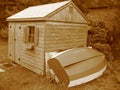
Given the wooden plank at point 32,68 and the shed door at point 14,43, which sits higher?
the shed door at point 14,43

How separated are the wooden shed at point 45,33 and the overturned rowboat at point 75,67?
87 centimetres

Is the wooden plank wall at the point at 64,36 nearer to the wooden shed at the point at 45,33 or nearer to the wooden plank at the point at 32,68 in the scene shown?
the wooden shed at the point at 45,33

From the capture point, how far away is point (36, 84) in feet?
20.8

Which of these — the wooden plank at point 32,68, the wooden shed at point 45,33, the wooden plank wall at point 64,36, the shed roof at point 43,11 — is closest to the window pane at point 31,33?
the wooden shed at point 45,33

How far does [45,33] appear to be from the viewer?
271 inches

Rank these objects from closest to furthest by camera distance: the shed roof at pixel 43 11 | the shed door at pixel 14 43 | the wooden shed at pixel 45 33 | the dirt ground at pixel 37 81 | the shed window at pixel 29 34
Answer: the dirt ground at pixel 37 81
the wooden shed at pixel 45 33
the shed roof at pixel 43 11
the shed window at pixel 29 34
the shed door at pixel 14 43

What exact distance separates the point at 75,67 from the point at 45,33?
2008 millimetres

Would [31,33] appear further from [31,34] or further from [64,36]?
[64,36]

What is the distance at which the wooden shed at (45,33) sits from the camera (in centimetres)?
703

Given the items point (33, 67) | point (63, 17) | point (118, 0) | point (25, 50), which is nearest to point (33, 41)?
point (25, 50)

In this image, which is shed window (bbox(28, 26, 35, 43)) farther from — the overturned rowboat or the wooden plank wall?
the overturned rowboat

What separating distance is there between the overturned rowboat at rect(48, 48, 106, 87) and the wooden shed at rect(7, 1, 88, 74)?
87 centimetres

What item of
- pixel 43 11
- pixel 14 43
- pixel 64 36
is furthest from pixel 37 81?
pixel 14 43

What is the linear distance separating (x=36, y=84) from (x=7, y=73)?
6.95 feet
